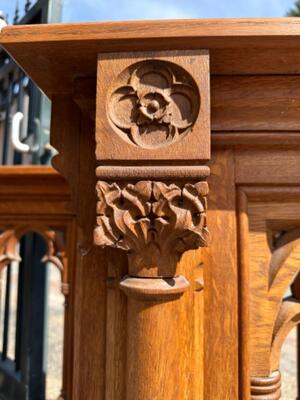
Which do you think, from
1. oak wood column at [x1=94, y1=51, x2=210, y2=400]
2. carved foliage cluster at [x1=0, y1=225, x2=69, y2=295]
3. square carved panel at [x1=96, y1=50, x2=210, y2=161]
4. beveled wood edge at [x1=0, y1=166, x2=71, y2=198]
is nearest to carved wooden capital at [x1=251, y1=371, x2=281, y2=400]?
oak wood column at [x1=94, y1=51, x2=210, y2=400]

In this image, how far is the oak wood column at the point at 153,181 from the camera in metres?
0.49

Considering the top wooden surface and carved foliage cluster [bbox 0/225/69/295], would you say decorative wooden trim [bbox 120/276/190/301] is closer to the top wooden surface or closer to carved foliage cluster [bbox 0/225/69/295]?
the top wooden surface

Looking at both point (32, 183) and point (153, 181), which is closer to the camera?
point (153, 181)

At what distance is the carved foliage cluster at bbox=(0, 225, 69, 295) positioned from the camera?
58.0 inches

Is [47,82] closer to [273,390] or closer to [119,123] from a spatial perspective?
[119,123]

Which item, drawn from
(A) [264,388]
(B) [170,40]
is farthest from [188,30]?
(A) [264,388]

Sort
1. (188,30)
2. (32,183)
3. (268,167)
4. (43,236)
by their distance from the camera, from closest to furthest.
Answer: (188,30) < (268,167) < (32,183) < (43,236)

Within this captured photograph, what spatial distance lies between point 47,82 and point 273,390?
2.04ft

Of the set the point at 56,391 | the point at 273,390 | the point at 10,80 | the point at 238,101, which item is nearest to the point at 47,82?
the point at 238,101

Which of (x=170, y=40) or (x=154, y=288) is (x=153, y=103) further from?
(x=154, y=288)

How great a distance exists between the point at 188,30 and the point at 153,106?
107 millimetres

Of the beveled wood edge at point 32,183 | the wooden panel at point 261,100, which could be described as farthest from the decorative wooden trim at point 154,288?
the beveled wood edge at point 32,183

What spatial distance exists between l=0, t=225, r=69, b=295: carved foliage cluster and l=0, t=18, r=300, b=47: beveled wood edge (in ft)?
3.61

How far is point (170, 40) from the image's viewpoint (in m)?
0.48
